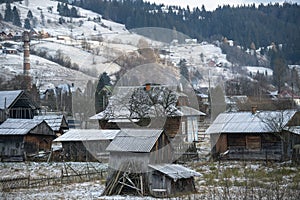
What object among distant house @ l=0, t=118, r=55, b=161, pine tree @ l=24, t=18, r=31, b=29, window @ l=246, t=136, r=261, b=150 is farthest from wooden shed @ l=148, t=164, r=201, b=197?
pine tree @ l=24, t=18, r=31, b=29

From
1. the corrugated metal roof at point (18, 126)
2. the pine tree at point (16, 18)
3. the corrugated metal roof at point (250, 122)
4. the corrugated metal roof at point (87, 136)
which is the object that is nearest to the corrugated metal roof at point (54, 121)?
the corrugated metal roof at point (18, 126)

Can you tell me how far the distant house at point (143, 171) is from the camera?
20891 mm

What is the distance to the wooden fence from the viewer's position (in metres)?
23.9

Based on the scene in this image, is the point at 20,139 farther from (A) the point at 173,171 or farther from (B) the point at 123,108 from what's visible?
(A) the point at 173,171

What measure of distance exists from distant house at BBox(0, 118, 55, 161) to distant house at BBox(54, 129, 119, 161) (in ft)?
9.14

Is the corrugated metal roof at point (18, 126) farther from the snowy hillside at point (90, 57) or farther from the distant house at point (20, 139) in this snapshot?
the snowy hillside at point (90, 57)

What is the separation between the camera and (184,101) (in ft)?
150

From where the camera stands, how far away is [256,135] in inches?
1283

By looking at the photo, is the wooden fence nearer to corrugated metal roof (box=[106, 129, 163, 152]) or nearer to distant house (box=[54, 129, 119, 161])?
corrugated metal roof (box=[106, 129, 163, 152])

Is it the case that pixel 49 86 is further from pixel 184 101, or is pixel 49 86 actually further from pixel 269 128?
pixel 269 128

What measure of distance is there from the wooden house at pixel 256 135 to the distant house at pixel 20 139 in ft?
40.9

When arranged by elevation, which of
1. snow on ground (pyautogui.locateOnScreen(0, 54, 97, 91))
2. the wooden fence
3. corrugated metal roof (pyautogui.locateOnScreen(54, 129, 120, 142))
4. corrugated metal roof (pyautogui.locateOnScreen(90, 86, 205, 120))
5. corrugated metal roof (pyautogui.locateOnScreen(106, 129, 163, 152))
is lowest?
the wooden fence

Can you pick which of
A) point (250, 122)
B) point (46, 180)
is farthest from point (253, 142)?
point (46, 180)

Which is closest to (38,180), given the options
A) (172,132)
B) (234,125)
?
(234,125)
